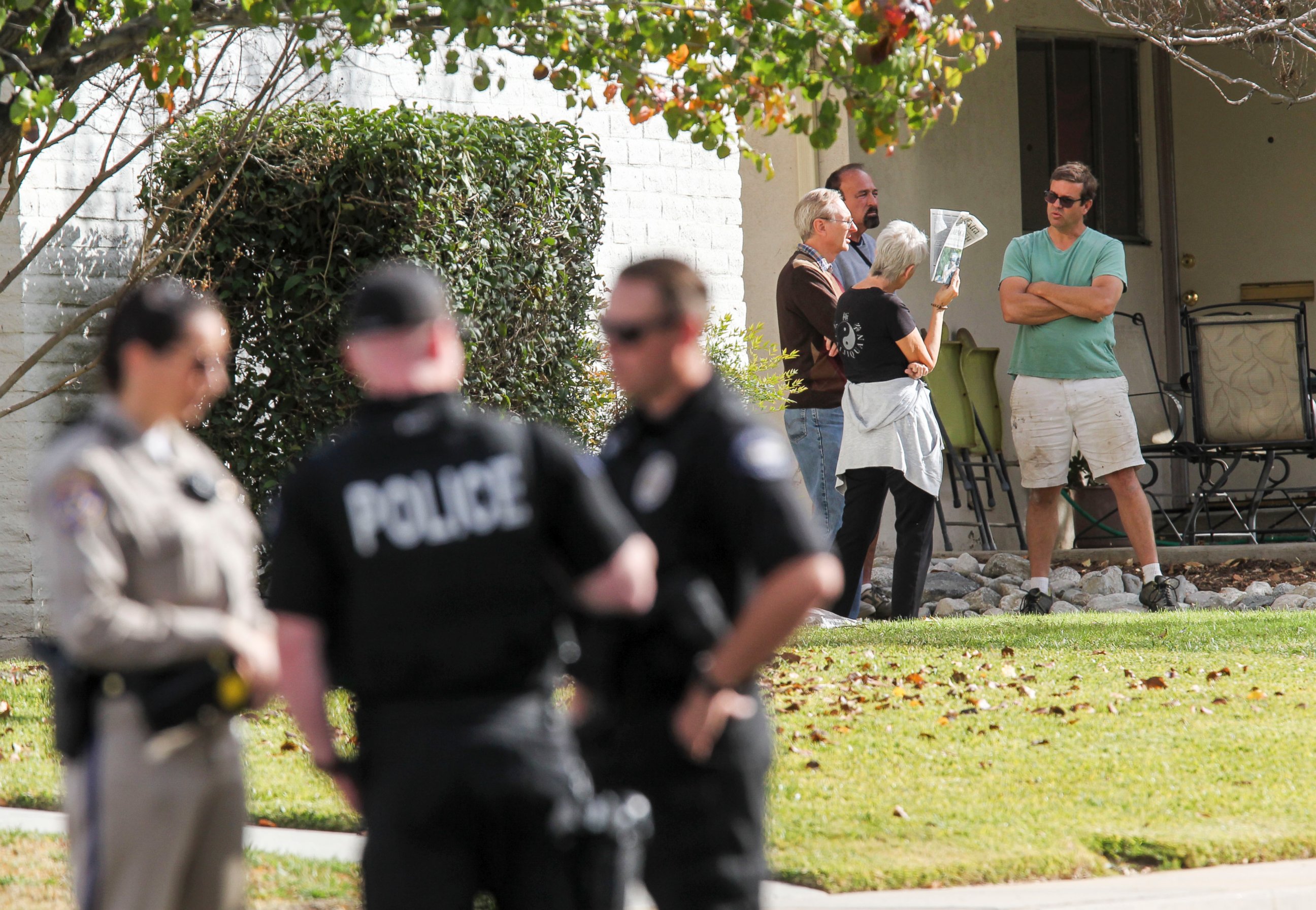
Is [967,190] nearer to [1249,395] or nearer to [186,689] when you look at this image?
[1249,395]

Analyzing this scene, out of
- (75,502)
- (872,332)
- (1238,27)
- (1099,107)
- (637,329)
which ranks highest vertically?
(1099,107)

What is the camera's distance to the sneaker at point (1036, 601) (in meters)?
9.62

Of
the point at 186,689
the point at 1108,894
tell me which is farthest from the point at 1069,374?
the point at 186,689

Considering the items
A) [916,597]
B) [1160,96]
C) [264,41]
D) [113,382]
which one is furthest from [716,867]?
[1160,96]

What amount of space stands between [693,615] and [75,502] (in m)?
1.06

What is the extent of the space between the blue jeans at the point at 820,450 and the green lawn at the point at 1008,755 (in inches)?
43.1

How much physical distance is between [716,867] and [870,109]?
136 inches

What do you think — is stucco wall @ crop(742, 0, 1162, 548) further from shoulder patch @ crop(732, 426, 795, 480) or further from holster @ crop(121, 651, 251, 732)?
holster @ crop(121, 651, 251, 732)

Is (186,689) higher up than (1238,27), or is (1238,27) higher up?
(1238,27)

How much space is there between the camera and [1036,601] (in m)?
9.62

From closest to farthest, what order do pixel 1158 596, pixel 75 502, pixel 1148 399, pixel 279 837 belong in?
pixel 75 502
pixel 279 837
pixel 1158 596
pixel 1148 399

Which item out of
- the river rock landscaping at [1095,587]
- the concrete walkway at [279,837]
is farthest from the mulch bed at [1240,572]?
the concrete walkway at [279,837]

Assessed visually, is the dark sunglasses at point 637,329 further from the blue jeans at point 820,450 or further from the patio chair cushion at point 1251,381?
the patio chair cushion at point 1251,381

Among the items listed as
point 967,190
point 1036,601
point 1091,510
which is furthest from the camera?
point 967,190
